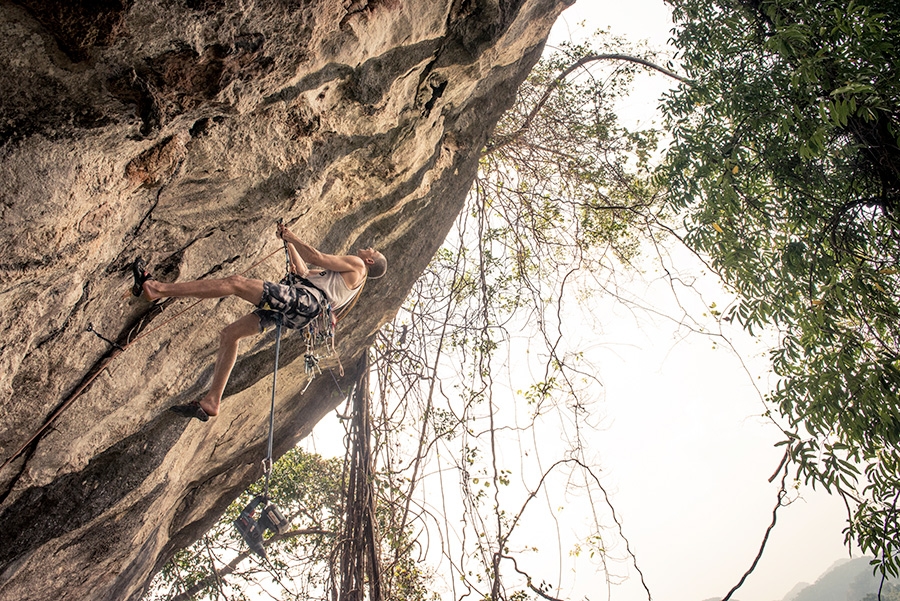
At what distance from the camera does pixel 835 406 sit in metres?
3.66

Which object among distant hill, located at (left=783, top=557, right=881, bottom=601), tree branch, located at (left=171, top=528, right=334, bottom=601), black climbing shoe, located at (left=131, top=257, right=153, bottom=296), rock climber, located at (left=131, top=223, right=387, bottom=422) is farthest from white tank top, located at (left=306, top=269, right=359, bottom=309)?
distant hill, located at (left=783, top=557, right=881, bottom=601)

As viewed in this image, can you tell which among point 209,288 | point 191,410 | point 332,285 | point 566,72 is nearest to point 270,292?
point 209,288

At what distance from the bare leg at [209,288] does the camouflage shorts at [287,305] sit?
0.06 meters

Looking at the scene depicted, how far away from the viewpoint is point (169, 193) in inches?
111

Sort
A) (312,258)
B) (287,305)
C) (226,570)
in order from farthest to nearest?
(226,570) < (312,258) < (287,305)

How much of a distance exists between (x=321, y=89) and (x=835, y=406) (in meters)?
3.75

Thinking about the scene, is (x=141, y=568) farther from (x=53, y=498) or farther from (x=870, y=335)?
(x=870, y=335)

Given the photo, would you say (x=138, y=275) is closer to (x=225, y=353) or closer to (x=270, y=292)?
(x=270, y=292)

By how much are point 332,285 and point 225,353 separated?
2.56 ft

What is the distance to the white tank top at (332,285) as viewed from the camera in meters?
3.63

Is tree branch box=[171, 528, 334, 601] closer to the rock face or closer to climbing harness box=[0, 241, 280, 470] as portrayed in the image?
the rock face

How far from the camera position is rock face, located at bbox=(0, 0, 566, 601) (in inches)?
82.5

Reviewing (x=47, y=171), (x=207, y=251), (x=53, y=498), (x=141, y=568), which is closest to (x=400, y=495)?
(x=141, y=568)

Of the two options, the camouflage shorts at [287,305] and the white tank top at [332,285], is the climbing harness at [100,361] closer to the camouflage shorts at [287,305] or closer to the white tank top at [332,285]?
the camouflage shorts at [287,305]
